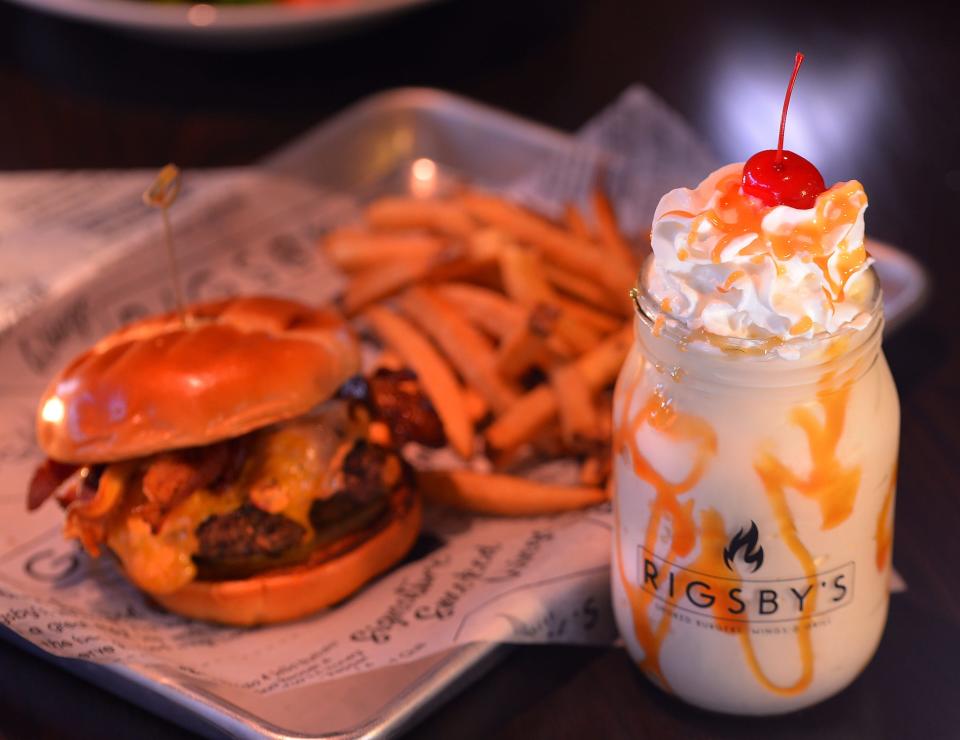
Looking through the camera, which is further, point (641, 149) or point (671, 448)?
point (641, 149)

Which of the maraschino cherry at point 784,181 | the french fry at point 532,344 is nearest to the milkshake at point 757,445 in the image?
the maraschino cherry at point 784,181

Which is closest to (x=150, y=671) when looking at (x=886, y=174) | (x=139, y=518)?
(x=139, y=518)

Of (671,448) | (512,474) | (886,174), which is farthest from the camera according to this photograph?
(886,174)

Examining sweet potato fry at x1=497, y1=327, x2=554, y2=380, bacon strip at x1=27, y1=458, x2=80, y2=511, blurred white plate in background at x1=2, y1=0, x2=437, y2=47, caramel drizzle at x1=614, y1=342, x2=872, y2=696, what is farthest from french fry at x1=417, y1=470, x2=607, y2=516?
blurred white plate in background at x1=2, y1=0, x2=437, y2=47

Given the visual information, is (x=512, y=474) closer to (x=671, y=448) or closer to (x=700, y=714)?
(x=700, y=714)

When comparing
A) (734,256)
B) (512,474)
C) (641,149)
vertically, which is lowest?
(512,474)

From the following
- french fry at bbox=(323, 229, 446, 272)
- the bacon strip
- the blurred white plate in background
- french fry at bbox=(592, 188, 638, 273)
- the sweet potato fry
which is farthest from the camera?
the blurred white plate in background

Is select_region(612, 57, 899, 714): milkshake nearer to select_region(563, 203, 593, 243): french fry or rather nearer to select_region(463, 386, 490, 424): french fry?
select_region(463, 386, 490, 424): french fry
